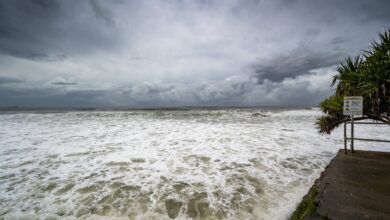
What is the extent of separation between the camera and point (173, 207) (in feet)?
14.3

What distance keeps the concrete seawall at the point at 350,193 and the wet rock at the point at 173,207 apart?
2.34 m

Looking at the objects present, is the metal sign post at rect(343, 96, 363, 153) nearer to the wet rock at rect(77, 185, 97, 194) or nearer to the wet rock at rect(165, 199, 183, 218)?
the wet rock at rect(165, 199, 183, 218)

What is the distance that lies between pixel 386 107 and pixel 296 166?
3328 millimetres

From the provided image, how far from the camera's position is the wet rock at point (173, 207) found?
13.5ft

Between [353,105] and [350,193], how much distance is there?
11.3 feet

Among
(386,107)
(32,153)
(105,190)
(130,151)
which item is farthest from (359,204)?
(32,153)

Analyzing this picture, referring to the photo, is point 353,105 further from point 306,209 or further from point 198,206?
point 198,206

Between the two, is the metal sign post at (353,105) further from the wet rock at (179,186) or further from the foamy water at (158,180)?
the wet rock at (179,186)

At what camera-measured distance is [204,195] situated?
4.90 m

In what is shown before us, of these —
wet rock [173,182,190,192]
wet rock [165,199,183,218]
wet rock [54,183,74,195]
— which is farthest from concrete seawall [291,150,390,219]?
wet rock [54,183,74,195]

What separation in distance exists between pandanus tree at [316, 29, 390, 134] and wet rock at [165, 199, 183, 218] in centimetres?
625

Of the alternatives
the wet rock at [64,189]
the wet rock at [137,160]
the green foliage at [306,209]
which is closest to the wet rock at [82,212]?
the wet rock at [64,189]

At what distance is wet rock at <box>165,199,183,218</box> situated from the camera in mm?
4113

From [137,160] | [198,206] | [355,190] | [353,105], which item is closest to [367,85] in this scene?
[353,105]
